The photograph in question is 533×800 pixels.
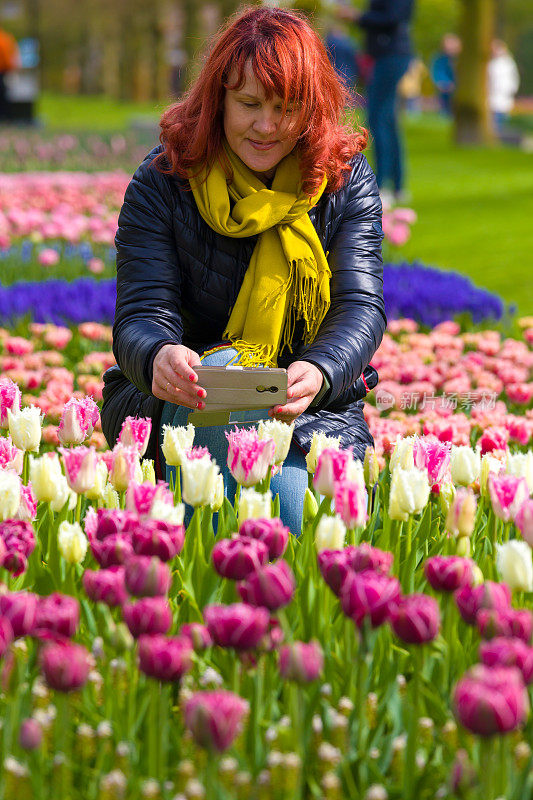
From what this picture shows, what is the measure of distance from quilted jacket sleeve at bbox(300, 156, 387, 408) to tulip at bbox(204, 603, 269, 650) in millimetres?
1269

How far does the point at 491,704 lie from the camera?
1.29m

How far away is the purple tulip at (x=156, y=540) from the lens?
5.72 feet

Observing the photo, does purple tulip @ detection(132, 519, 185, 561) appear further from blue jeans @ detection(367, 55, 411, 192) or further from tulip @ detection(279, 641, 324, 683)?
blue jeans @ detection(367, 55, 411, 192)

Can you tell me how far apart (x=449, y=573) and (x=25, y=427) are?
3.36ft

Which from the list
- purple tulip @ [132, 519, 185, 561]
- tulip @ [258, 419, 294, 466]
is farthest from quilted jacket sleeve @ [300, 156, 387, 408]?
purple tulip @ [132, 519, 185, 561]

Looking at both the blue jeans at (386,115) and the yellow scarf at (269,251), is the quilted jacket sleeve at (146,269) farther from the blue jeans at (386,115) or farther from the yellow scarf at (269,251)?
the blue jeans at (386,115)

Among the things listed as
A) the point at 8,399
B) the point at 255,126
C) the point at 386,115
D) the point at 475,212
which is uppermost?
the point at 255,126

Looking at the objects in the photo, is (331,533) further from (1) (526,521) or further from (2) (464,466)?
(2) (464,466)

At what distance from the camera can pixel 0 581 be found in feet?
6.34

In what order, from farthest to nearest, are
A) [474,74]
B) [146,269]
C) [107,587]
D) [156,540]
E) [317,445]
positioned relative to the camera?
1. [474,74]
2. [146,269]
3. [317,445]
4. [156,540]
5. [107,587]

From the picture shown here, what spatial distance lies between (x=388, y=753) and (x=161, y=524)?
47cm

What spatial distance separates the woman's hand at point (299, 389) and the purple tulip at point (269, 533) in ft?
2.40

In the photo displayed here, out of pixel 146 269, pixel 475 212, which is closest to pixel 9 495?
pixel 146 269

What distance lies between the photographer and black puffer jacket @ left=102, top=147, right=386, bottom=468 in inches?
114
